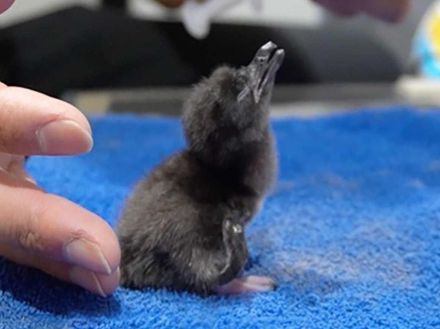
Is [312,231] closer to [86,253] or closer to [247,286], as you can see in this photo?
[247,286]

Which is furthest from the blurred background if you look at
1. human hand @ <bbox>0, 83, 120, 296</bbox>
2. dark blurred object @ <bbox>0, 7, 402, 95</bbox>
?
human hand @ <bbox>0, 83, 120, 296</bbox>

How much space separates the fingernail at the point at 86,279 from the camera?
29.3 inches

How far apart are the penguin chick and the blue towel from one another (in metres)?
0.03

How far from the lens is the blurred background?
6.93 feet

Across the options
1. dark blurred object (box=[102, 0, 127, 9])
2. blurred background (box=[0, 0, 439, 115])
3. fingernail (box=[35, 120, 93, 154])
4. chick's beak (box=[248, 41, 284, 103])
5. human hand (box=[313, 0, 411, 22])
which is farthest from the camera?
dark blurred object (box=[102, 0, 127, 9])

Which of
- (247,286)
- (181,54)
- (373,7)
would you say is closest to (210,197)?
(247,286)

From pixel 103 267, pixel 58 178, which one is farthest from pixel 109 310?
pixel 58 178

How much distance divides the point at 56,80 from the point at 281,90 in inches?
23.4

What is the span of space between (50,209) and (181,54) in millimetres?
1541

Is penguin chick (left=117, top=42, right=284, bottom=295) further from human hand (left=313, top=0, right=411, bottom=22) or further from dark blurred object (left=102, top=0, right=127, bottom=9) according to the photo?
dark blurred object (left=102, top=0, right=127, bottom=9)

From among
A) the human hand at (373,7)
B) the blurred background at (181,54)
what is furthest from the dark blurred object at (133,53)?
the human hand at (373,7)

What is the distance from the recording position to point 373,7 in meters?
1.70

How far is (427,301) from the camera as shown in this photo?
2.70 feet

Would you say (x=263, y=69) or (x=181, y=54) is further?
(x=181, y=54)
